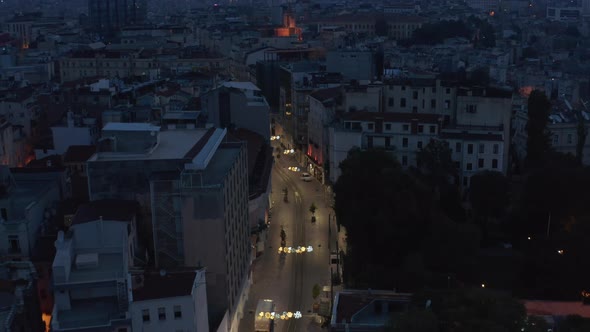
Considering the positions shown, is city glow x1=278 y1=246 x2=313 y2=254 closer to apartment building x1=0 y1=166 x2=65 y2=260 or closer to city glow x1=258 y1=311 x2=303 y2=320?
city glow x1=258 y1=311 x2=303 y2=320

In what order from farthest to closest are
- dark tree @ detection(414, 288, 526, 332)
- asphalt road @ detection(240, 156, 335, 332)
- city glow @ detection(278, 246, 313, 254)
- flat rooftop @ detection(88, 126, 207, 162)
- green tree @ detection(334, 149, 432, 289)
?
city glow @ detection(278, 246, 313, 254) < green tree @ detection(334, 149, 432, 289) < asphalt road @ detection(240, 156, 335, 332) < flat rooftop @ detection(88, 126, 207, 162) < dark tree @ detection(414, 288, 526, 332)

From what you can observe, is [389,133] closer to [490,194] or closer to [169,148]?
[490,194]

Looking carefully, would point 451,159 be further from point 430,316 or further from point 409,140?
point 430,316

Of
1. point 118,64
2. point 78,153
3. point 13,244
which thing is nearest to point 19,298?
point 13,244

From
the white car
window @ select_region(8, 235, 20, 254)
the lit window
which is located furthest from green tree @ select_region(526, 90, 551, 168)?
window @ select_region(8, 235, 20, 254)

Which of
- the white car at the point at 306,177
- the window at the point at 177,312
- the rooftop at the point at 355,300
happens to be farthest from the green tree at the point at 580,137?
the window at the point at 177,312

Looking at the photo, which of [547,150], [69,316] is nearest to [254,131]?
[547,150]
